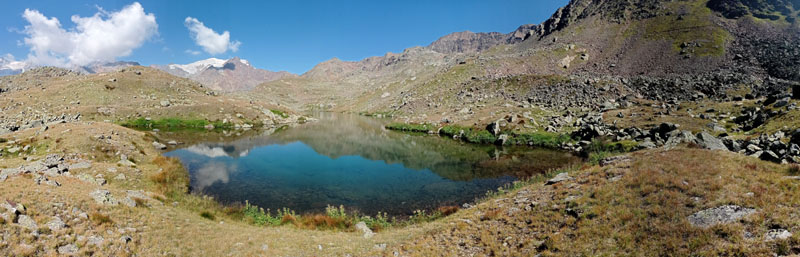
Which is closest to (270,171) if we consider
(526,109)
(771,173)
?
(771,173)

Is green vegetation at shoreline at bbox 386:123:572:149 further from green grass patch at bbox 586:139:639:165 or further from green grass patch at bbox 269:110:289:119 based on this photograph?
green grass patch at bbox 269:110:289:119

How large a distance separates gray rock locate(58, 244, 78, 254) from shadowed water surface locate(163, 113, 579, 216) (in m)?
13.0

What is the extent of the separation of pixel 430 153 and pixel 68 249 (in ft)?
132

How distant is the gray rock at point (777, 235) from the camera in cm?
881

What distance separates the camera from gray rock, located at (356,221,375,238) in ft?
58.0

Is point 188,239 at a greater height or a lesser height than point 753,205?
lesser

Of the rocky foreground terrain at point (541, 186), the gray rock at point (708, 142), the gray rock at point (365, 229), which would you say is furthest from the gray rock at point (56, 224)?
the gray rock at point (708, 142)

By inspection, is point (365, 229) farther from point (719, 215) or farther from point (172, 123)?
point (172, 123)

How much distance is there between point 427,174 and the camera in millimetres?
34969

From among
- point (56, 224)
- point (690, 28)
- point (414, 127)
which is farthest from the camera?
point (690, 28)

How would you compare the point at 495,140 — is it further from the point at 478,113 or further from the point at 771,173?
the point at 771,173

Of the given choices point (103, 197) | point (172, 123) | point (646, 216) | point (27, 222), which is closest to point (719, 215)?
point (646, 216)

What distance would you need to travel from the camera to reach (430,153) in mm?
47219

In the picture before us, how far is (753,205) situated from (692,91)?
79.7 m
